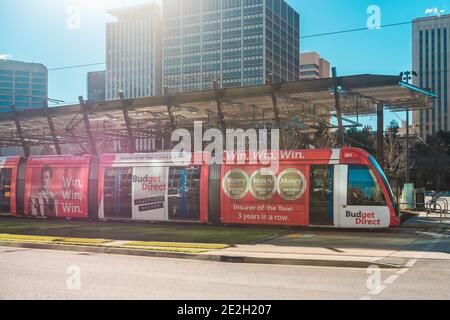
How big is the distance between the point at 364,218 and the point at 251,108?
391 inches

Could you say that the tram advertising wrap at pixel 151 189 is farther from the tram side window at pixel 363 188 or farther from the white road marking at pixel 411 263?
the white road marking at pixel 411 263

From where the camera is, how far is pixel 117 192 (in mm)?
22109

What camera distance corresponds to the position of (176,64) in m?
68.2

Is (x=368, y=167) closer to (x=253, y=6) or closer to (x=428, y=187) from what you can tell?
(x=253, y=6)

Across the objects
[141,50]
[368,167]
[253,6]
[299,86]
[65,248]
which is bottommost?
[65,248]

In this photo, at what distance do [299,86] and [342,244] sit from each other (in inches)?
334

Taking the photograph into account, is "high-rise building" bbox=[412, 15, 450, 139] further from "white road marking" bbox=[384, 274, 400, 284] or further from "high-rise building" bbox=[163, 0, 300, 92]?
"white road marking" bbox=[384, 274, 400, 284]

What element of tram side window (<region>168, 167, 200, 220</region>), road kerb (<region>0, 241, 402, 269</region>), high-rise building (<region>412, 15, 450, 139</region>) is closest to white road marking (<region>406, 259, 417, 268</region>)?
road kerb (<region>0, 241, 402, 269</region>)

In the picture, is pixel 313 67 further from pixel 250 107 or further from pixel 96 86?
pixel 250 107

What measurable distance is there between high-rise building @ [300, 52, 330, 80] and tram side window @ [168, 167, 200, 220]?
42.6 m

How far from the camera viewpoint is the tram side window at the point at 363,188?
17.9 metres

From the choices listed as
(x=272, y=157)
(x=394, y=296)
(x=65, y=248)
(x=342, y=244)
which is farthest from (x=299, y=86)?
(x=394, y=296)

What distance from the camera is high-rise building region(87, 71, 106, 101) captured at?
193 feet

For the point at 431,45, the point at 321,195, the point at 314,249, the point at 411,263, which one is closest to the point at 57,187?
the point at 321,195
